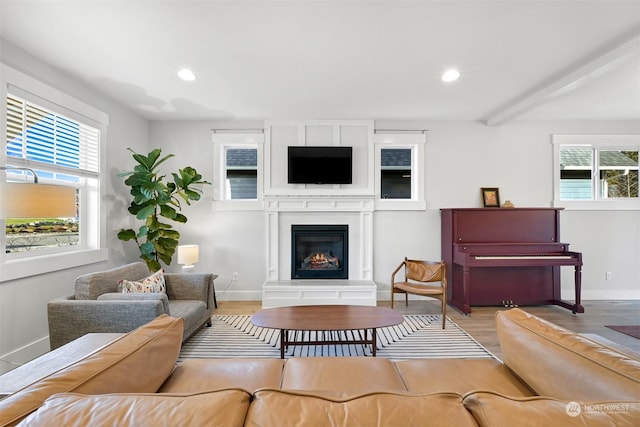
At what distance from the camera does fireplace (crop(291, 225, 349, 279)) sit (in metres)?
4.26

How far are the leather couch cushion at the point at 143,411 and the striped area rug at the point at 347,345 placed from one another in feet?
6.75

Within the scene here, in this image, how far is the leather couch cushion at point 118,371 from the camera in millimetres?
730

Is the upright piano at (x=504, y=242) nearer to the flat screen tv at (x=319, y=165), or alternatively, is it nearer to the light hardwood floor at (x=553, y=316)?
the light hardwood floor at (x=553, y=316)

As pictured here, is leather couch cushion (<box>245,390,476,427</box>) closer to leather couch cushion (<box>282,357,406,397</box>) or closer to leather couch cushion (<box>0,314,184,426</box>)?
leather couch cushion (<box>0,314,184,426</box>)

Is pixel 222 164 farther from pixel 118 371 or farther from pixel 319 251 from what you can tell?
pixel 118 371

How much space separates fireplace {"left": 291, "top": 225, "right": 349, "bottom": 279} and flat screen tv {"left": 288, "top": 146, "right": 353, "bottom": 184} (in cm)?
69

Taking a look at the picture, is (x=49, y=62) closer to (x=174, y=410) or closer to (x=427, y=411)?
(x=174, y=410)

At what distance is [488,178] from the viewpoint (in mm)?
4324

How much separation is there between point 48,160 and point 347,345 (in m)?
3.33

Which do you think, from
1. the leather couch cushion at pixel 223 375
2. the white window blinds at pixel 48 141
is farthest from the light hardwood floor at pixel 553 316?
the white window blinds at pixel 48 141

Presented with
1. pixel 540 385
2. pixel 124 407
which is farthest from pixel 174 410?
pixel 540 385

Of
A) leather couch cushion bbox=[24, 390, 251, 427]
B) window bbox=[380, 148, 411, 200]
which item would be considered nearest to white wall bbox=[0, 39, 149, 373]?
leather couch cushion bbox=[24, 390, 251, 427]

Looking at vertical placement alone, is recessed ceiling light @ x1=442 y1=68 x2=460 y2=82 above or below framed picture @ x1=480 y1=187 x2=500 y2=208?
above

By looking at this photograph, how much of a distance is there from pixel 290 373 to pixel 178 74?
2.88m
